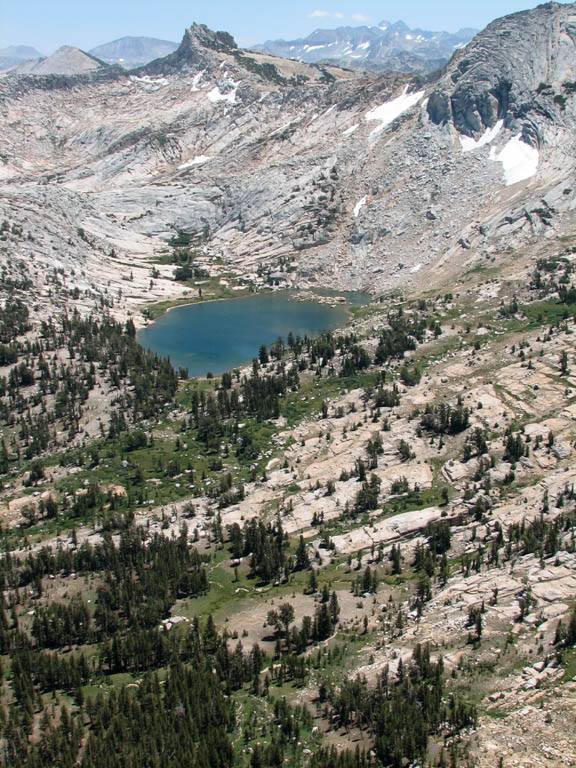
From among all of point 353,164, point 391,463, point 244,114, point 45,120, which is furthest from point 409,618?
point 45,120

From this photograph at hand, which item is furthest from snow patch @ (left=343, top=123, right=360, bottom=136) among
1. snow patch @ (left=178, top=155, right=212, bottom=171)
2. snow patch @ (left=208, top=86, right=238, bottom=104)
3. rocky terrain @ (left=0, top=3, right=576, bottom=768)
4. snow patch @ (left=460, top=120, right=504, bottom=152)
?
snow patch @ (left=208, top=86, right=238, bottom=104)

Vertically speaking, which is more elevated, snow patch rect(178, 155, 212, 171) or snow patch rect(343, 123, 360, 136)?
snow patch rect(343, 123, 360, 136)

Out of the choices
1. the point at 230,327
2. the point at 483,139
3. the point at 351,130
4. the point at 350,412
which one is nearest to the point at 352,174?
the point at 351,130

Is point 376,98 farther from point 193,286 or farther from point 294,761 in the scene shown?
point 294,761

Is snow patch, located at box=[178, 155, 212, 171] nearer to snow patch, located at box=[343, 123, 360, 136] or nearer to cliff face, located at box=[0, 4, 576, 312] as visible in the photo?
cliff face, located at box=[0, 4, 576, 312]

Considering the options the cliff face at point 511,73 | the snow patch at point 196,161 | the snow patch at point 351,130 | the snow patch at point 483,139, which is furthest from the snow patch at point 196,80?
the snow patch at point 483,139

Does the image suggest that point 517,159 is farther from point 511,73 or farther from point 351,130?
point 351,130

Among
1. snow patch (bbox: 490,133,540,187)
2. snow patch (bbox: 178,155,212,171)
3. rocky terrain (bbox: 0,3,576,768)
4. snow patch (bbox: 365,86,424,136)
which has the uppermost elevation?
snow patch (bbox: 365,86,424,136)
